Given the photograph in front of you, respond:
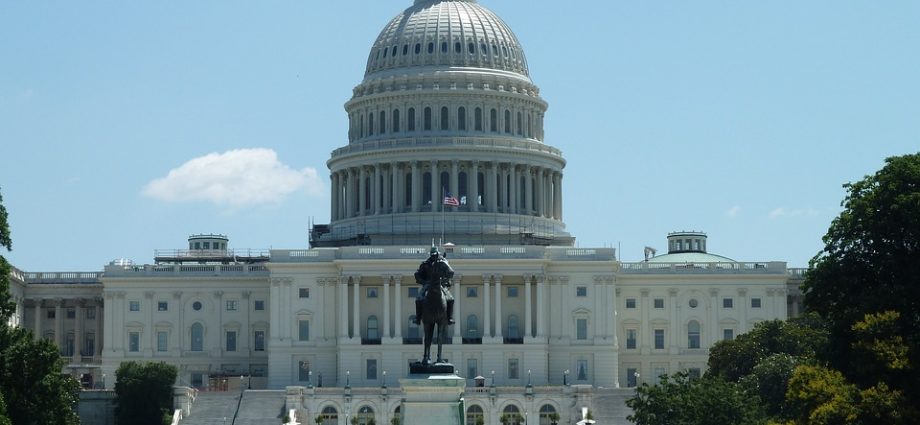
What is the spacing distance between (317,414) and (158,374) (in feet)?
36.4

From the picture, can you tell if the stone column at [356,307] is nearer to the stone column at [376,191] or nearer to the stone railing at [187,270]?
the stone railing at [187,270]

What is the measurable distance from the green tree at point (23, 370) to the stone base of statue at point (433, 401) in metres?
36.2

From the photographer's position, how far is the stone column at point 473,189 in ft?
629

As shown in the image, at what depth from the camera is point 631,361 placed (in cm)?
18688

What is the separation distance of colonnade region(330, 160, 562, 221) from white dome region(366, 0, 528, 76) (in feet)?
28.1

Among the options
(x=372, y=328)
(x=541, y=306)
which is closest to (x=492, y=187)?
(x=541, y=306)

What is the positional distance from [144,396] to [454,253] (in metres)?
28.3

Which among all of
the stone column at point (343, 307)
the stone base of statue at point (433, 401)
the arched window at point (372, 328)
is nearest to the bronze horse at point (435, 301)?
the stone base of statue at point (433, 401)

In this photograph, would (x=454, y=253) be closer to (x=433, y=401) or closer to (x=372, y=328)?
(x=372, y=328)

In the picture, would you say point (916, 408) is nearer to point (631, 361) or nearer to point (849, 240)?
point (849, 240)

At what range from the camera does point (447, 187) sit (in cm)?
19325

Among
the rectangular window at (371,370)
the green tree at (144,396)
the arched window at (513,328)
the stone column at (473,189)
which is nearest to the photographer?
the green tree at (144,396)

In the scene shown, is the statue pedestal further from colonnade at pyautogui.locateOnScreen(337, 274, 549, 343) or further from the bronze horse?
colonnade at pyautogui.locateOnScreen(337, 274, 549, 343)

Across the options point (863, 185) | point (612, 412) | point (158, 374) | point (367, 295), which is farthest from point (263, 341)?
point (863, 185)
